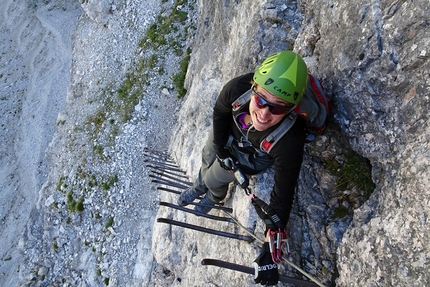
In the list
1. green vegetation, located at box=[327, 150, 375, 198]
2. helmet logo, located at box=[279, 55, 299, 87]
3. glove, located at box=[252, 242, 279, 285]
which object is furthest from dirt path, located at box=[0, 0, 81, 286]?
helmet logo, located at box=[279, 55, 299, 87]

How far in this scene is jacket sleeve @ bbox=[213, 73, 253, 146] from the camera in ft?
18.8

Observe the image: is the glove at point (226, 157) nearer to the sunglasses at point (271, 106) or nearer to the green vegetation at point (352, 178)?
the green vegetation at point (352, 178)

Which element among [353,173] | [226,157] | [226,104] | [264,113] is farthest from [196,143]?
[264,113]

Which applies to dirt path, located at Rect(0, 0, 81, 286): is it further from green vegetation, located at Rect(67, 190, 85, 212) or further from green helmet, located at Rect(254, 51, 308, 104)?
green helmet, located at Rect(254, 51, 308, 104)

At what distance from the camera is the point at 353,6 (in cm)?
543

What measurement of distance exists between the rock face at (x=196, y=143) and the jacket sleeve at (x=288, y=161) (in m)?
0.92

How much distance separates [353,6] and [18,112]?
30.8 m

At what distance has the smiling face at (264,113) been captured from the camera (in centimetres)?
484

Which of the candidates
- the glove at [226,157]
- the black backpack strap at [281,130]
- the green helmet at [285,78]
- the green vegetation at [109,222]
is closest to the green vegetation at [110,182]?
the green vegetation at [109,222]

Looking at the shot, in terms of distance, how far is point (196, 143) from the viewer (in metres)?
12.3

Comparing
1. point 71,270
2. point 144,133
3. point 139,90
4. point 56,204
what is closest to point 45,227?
point 56,204

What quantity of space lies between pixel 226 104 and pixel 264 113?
120 centimetres

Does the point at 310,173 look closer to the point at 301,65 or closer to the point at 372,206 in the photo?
the point at 372,206

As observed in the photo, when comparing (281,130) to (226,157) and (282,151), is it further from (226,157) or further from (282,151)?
(226,157)
